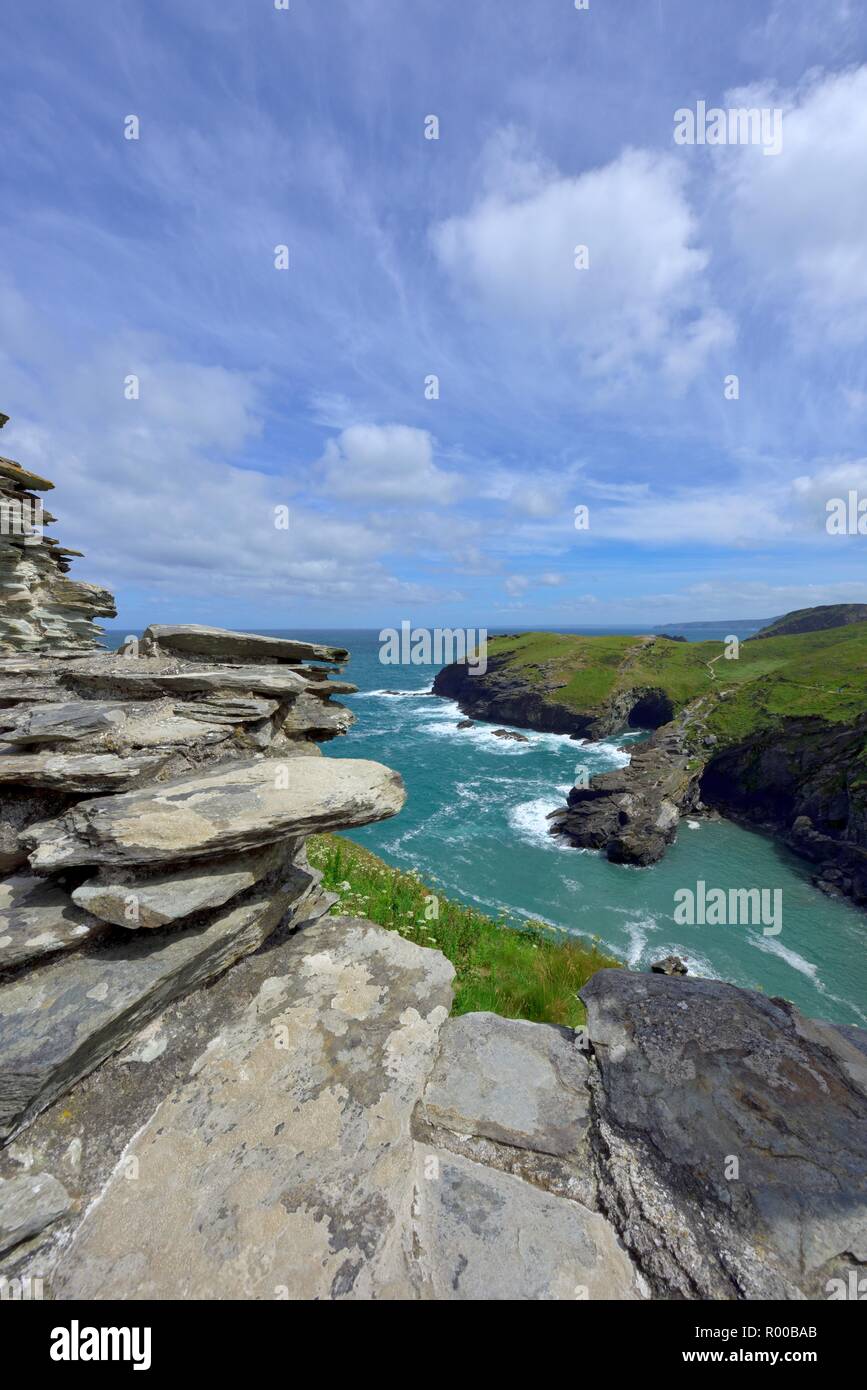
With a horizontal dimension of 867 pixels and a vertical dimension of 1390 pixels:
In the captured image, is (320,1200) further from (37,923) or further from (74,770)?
(74,770)

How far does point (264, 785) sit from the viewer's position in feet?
22.6

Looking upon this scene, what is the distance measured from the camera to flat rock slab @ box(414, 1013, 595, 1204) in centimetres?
510

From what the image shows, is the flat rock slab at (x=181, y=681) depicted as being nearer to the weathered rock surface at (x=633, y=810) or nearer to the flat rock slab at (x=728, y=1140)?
the flat rock slab at (x=728, y=1140)

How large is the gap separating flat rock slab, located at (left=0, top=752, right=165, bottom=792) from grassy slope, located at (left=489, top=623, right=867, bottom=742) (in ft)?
255

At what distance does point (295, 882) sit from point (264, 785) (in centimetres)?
194

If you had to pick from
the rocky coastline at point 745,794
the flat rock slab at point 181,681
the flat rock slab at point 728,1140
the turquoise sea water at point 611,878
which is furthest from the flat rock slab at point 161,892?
the rocky coastline at point 745,794

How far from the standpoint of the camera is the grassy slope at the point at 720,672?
71.9 meters

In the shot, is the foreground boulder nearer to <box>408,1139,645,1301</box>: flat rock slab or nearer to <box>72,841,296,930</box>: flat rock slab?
<box>408,1139,645,1301</box>: flat rock slab

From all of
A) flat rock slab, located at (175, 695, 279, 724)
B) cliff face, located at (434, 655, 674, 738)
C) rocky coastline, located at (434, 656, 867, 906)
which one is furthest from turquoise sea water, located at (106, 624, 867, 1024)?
flat rock slab, located at (175, 695, 279, 724)

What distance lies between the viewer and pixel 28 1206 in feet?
13.7

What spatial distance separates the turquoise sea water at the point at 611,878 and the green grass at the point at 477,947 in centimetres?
2525

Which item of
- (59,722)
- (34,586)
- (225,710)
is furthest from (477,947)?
(34,586)

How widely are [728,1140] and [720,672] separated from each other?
118 metres
